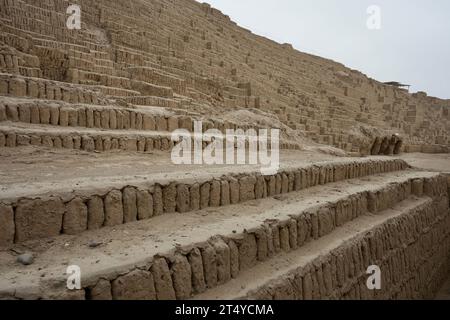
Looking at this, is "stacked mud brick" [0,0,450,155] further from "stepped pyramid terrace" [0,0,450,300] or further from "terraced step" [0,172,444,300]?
"terraced step" [0,172,444,300]

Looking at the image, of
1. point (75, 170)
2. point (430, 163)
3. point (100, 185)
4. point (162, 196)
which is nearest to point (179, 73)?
point (75, 170)

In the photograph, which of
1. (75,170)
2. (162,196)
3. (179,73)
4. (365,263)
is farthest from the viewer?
(179,73)

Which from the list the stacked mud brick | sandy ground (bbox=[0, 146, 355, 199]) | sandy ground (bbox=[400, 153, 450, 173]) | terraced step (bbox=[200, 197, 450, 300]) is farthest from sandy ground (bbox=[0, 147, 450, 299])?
sandy ground (bbox=[400, 153, 450, 173])

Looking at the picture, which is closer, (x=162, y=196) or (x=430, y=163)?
(x=162, y=196)

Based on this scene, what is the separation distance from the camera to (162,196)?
146 inches

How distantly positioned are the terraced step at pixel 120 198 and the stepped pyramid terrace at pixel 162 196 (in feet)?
0.04

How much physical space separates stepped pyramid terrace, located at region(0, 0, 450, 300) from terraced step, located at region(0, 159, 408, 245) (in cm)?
1

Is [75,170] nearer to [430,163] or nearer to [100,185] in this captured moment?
[100,185]

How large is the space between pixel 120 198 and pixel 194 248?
2.75 ft

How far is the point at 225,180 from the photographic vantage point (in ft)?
14.4

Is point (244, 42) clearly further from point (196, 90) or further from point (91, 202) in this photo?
point (91, 202)

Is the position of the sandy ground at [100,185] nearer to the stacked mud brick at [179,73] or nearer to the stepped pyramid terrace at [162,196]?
the stepped pyramid terrace at [162,196]

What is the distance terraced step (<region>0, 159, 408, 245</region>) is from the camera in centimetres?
272
